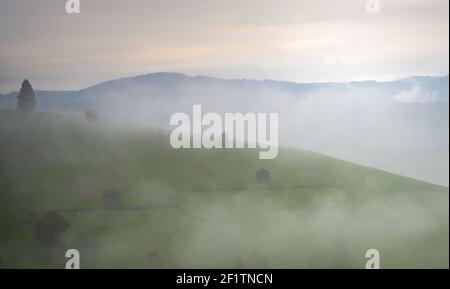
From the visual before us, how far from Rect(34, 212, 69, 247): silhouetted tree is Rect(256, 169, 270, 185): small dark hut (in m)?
11.9

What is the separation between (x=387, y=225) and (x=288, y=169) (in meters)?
6.83

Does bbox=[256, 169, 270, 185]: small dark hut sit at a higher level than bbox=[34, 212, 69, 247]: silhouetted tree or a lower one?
higher

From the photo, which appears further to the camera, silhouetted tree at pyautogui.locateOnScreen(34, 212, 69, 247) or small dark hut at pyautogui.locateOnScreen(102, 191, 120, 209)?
small dark hut at pyautogui.locateOnScreen(102, 191, 120, 209)

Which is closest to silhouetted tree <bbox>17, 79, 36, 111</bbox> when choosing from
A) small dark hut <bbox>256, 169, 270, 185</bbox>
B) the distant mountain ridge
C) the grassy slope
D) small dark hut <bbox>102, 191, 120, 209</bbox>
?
the distant mountain ridge

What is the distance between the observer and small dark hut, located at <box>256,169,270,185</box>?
122ft

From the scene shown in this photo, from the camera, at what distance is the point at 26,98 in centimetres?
3238

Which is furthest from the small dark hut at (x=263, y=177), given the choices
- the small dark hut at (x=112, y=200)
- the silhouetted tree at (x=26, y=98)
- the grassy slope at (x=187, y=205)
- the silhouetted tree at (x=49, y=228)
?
the silhouetted tree at (x=26, y=98)

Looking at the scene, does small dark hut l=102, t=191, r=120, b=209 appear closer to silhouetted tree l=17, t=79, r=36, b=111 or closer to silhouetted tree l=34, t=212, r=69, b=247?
silhouetted tree l=34, t=212, r=69, b=247

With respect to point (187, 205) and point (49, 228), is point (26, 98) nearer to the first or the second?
point (49, 228)

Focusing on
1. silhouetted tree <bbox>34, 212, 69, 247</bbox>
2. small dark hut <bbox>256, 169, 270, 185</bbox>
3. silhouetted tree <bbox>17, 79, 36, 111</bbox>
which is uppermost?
silhouetted tree <bbox>17, 79, 36, 111</bbox>

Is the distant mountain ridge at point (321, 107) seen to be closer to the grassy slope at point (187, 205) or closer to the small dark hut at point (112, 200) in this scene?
the grassy slope at point (187, 205)

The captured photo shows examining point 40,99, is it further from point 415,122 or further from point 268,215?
point 415,122

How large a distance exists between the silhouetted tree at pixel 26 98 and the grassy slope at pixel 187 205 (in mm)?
1468
